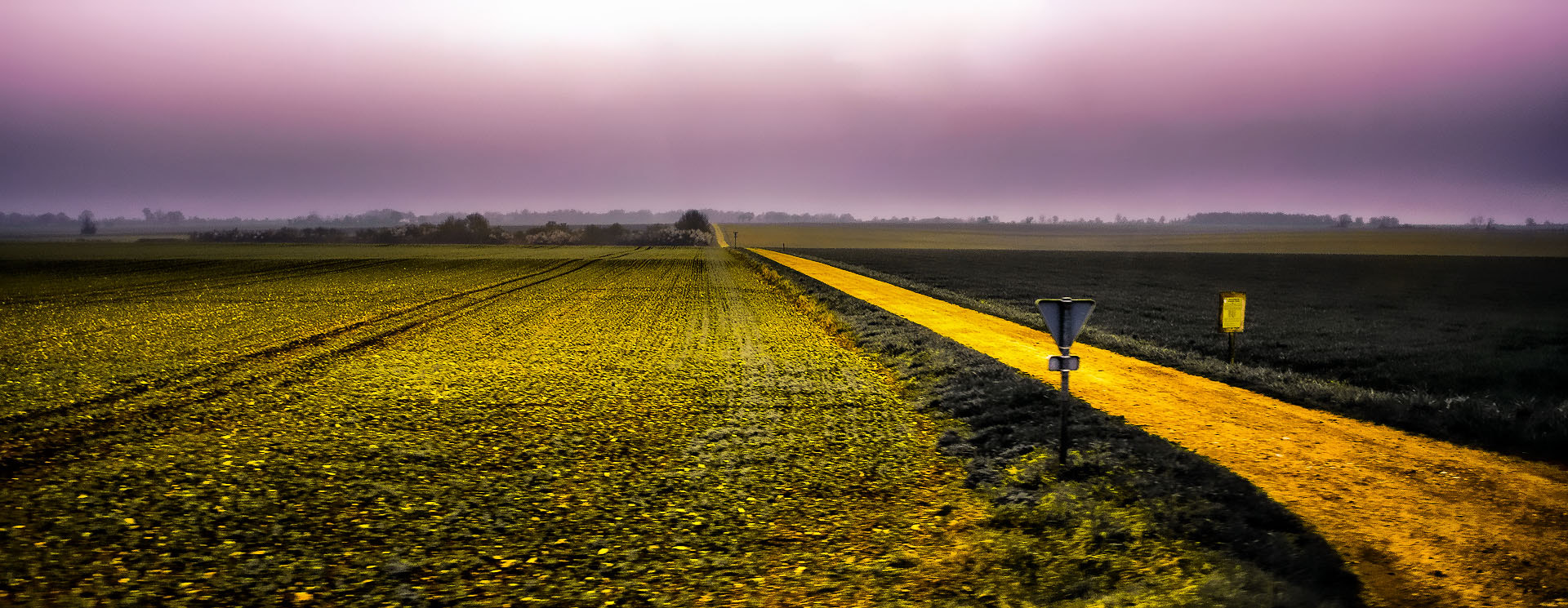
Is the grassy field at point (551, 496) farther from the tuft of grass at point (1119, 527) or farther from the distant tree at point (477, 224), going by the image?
the distant tree at point (477, 224)

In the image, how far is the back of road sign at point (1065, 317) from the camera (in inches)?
298

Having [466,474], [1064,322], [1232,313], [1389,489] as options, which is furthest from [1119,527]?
[1232,313]

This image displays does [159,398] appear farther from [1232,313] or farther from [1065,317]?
[1232,313]

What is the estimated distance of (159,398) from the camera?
1102cm

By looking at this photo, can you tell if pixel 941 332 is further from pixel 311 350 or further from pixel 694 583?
pixel 694 583

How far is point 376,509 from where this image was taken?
661cm

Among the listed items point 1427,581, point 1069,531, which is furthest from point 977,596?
point 1427,581

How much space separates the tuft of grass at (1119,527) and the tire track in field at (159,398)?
355 inches

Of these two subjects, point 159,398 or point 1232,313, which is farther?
point 1232,313

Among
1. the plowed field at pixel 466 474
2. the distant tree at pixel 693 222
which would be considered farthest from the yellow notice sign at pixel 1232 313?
the distant tree at pixel 693 222

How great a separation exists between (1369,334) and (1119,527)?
22.1m

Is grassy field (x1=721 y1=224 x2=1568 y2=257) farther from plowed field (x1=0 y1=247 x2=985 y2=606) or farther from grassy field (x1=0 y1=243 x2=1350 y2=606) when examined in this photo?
grassy field (x1=0 y1=243 x2=1350 y2=606)

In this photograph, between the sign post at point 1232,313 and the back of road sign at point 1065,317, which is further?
the sign post at point 1232,313

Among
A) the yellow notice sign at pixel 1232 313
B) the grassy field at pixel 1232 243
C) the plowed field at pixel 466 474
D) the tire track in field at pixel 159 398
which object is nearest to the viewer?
the plowed field at pixel 466 474
